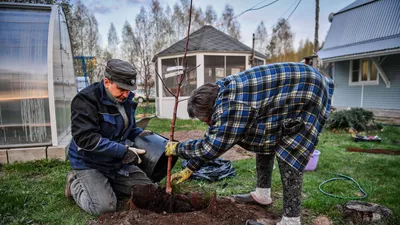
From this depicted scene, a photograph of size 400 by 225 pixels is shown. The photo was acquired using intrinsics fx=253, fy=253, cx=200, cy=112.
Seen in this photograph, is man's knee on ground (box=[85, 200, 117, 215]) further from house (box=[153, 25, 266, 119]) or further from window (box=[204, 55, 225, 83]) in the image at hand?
window (box=[204, 55, 225, 83])

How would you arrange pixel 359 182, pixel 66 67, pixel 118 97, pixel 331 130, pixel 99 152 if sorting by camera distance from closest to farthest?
pixel 99 152
pixel 118 97
pixel 359 182
pixel 66 67
pixel 331 130

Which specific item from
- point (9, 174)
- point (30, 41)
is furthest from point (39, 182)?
point (30, 41)

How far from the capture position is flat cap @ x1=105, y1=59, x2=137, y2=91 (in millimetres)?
2117

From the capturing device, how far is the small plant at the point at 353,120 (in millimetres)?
7188

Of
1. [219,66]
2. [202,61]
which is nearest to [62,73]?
[202,61]

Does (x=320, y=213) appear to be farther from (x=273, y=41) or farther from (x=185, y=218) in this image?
(x=273, y=41)

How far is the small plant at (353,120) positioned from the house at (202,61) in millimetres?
4403

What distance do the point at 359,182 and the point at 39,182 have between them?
3940 millimetres

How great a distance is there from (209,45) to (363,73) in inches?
252

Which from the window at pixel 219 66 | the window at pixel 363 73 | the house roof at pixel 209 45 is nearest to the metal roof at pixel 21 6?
the house roof at pixel 209 45

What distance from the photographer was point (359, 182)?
10.2ft

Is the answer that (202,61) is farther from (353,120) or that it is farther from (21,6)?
(21,6)

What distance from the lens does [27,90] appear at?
3.84m

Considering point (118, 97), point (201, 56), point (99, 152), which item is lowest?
point (99, 152)
